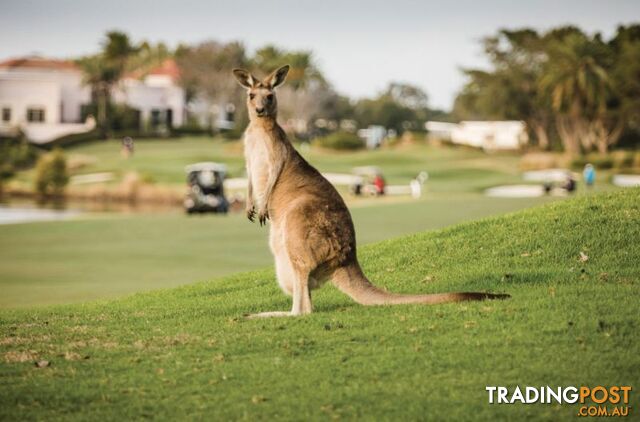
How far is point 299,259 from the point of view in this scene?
9352 millimetres

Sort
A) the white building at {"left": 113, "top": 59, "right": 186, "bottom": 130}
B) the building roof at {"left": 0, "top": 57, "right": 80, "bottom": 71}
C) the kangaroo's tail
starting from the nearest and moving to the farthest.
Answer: the kangaroo's tail → the building roof at {"left": 0, "top": 57, "right": 80, "bottom": 71} → the white building at {"left": 113, "top": 59, "right": 186, "bottom": 130}

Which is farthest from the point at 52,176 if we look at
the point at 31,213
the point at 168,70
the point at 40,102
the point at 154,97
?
the point at 168,70

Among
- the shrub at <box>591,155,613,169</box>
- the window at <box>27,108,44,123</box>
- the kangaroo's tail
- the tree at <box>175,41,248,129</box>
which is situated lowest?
the shrub at <box>591,155,613,169</box>

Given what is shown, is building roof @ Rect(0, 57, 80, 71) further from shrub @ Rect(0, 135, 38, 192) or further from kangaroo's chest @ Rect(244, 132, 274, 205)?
kangaroo's chest @ Rect(244, 132, 274, 205)

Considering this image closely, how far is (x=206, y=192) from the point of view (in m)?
47.4

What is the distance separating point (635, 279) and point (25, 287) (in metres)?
12.1

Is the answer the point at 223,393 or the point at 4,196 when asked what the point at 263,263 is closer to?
the point at 223,393

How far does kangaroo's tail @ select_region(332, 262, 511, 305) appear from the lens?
31.5ft

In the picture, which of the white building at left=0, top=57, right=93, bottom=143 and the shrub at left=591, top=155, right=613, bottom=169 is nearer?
the shrub at left=591, top=155, right=613, bottom=169

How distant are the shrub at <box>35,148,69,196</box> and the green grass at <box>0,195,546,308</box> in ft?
93.4

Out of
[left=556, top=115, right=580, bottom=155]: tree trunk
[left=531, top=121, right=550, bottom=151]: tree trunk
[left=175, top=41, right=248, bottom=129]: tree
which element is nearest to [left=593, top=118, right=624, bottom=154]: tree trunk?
[left=556, top=115, right=580, bottom=155]: tree trunk

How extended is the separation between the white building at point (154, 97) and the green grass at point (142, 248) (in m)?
75.7

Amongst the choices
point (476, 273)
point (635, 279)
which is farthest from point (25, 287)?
point (635, 279)

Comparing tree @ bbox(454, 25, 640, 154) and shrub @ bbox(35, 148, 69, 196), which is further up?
tree @ bbox(454, 25, 640, 154)
